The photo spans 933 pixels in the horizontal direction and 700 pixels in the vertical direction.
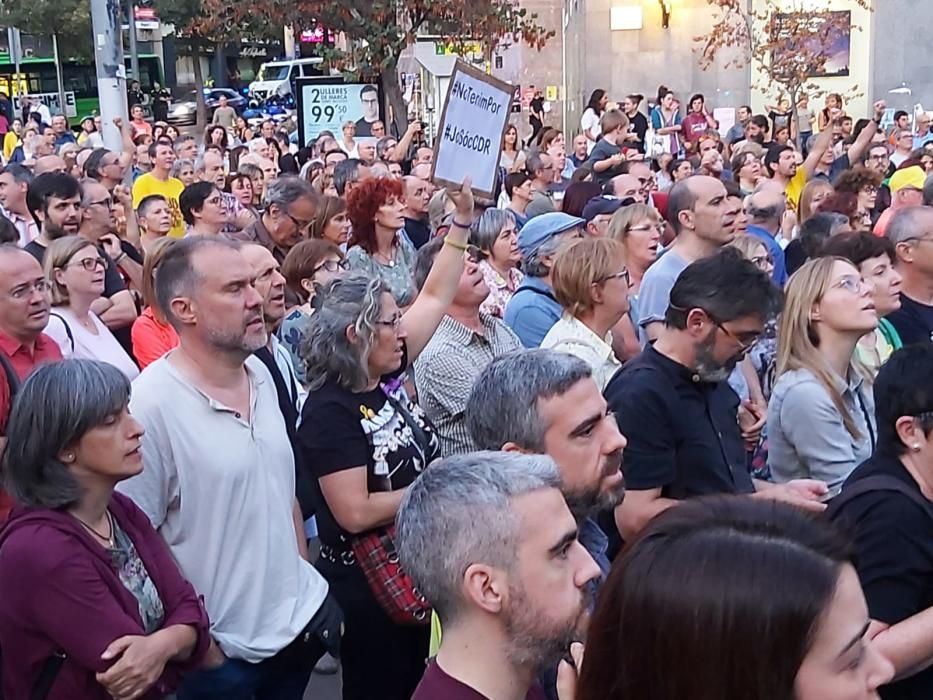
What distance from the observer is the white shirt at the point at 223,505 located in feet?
11.1

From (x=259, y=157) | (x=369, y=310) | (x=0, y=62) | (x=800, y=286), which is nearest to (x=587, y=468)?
→ (x=369, y=310)

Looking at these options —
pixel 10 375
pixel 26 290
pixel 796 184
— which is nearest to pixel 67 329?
pixel 26 290

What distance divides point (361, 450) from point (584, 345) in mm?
1553

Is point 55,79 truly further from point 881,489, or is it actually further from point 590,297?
point 881,489

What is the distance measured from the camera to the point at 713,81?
28.5 metres

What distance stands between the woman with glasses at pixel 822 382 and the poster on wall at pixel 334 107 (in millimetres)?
12486

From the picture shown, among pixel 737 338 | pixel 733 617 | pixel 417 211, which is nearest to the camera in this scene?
pixel 733 617

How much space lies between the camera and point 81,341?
5.20 metres

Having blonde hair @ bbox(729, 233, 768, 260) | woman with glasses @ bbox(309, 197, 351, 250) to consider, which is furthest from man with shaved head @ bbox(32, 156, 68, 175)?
blonde hair @ bbox(729, 233, 768, 260)

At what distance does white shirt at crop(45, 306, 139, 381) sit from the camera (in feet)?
16.8

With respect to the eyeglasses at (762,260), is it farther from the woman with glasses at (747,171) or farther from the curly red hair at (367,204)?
the woman with glasses at (747,171)

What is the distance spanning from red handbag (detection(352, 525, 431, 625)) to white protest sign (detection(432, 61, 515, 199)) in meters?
1.51

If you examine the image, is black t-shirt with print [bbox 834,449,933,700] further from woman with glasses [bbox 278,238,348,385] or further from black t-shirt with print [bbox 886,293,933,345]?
woman with glasses [bbox 278,238,348,385]

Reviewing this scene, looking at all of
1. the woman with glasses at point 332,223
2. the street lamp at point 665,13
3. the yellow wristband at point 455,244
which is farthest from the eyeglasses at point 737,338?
the street lamp at point 665,13
